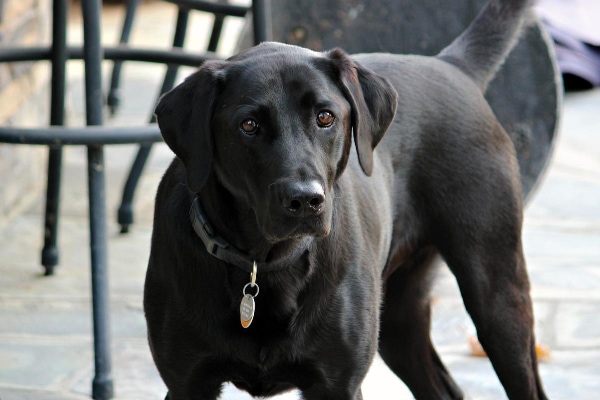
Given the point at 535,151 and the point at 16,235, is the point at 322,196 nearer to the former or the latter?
the point at 535,151

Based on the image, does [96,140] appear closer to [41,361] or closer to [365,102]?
[41,361]

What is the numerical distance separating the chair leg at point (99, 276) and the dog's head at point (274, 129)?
1014 millimetres

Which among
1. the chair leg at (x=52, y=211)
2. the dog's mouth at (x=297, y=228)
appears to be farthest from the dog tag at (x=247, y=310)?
the chair leg at (x=52, y=211)

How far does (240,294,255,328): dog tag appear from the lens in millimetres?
2729

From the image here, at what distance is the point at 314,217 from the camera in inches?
101

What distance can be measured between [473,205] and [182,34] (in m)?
2.49

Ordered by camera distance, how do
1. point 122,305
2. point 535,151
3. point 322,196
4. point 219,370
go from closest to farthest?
point 322,196 → point 219,370 → point 122,305 → point 535,151

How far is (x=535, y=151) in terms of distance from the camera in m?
4.92

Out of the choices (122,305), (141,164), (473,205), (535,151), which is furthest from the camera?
(141,164)

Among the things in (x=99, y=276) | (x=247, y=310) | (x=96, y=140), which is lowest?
(x=99, y=276)

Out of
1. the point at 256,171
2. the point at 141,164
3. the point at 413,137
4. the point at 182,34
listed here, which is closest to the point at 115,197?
the point at 141,164

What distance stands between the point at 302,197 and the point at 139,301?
2.32 m

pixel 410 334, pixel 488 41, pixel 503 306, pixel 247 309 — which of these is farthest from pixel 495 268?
pixel 247 309

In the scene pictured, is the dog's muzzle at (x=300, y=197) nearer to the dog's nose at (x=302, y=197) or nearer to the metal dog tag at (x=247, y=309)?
the dog's nose at (x=302, y=197)
